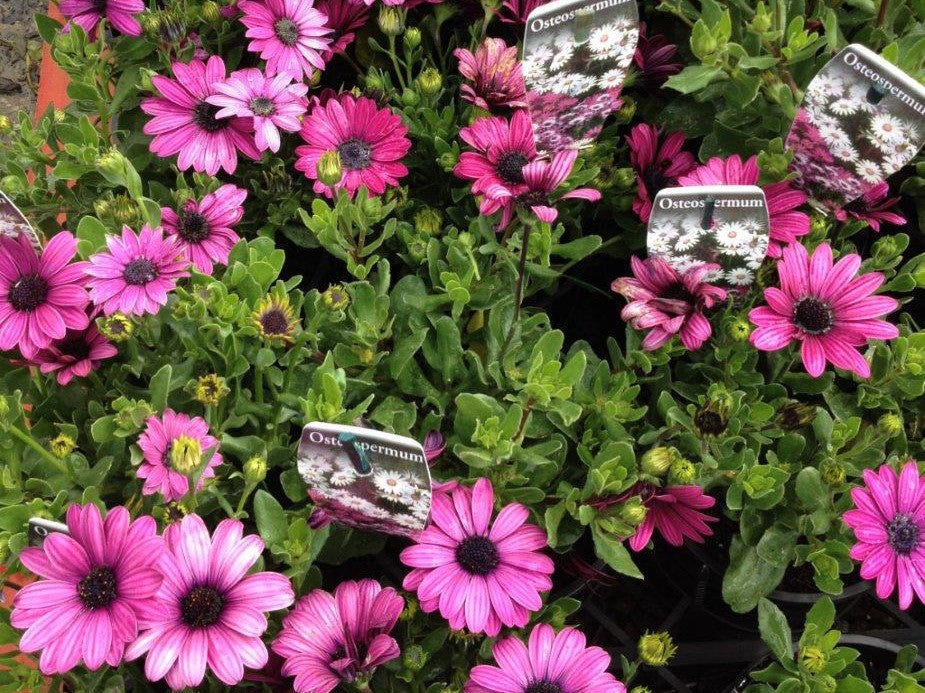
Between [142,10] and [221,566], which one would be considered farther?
[142,10]

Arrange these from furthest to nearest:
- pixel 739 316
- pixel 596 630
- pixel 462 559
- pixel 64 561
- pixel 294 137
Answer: pixel 294 137 → pixel 596 630 → pixel 739 316 → pixel 462 559 → pixel 64 561

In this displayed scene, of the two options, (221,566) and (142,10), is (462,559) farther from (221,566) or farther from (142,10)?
(142,10)

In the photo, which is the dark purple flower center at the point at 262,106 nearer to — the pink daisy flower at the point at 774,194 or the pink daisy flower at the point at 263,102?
the pink daisy flower at the point at 263,102

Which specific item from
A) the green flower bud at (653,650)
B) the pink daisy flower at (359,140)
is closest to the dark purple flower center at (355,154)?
the pink daisy flower at (359,140)

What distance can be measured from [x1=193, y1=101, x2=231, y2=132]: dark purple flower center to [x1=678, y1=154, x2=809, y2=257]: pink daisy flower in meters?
0.53

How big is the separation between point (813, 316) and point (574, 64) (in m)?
0.32

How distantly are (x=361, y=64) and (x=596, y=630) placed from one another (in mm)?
815

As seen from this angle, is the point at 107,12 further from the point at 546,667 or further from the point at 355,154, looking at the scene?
the point at 546,667

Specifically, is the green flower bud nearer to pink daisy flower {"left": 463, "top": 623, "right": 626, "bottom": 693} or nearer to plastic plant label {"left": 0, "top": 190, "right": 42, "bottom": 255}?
pink daisy flower {"left": 463, "top": 623, "right": 626, "bottom": 693}

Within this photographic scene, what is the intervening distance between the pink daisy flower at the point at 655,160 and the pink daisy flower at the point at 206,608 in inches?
24.3

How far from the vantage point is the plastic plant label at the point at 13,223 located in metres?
0.76

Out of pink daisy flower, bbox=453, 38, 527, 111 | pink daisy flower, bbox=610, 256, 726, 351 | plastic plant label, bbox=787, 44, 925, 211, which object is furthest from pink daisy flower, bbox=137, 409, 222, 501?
plastic plant label, bbox=787, 44, 925, 211

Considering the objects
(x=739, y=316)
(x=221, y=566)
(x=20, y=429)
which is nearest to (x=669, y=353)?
(x=739, y=316)

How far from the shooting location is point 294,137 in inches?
44.8
